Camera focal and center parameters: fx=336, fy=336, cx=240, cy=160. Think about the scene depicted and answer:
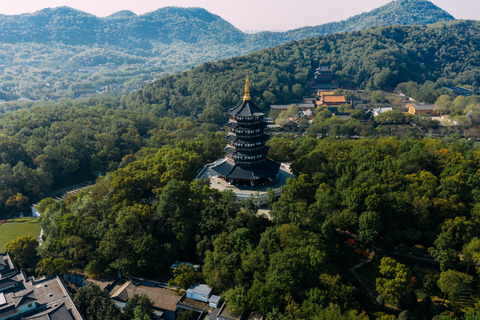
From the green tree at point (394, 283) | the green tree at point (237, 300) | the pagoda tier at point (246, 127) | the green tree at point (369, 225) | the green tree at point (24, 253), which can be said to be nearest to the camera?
the green tree at point (394, 283)

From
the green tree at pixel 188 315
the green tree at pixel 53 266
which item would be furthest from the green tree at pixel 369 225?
the green tree at pixel 53 266

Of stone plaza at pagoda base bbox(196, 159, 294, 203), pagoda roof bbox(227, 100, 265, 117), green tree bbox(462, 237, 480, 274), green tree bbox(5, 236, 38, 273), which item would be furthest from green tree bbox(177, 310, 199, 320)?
green tree bbox(462, 237, 480, 274)

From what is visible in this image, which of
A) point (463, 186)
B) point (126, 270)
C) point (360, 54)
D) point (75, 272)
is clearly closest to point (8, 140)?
point (75, 272)

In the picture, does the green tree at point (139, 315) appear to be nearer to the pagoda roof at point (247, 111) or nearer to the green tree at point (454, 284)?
the pagoda roof at point (247, 111)

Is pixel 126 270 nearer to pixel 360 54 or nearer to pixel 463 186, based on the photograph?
pixel 463 186

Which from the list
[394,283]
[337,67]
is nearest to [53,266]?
[394,283]
